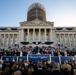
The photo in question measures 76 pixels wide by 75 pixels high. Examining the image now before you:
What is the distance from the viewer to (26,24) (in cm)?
5959

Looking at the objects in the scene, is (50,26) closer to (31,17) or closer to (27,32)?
(27,32)

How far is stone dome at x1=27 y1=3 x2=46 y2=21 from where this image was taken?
70275mm

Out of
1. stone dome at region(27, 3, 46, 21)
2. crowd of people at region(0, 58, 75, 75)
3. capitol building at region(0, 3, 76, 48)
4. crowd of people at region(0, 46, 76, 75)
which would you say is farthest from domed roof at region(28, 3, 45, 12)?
crowd of people at region(0, 58, 75, 75)

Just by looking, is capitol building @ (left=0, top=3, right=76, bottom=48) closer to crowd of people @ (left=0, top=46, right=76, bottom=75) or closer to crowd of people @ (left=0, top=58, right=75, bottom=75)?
crowd of people @ (left=0, top=46, right=76, bottom=75)

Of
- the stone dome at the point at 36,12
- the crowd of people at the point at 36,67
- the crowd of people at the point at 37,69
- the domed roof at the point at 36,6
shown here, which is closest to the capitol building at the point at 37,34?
the stone dome at the point at 36,12

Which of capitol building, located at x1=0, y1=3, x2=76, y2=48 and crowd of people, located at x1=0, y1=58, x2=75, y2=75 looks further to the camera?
capitol building, located at x1=0, y1=3, x2=76, y2=48

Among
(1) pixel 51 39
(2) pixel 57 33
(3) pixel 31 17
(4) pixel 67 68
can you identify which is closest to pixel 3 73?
(4) pixel 67 68

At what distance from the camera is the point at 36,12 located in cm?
7088

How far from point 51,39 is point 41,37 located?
4789mm

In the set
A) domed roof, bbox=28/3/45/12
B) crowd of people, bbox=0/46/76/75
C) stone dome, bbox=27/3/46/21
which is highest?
domed roof, bbox=28/3/45/12

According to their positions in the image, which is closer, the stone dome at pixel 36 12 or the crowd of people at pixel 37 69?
the crowd of people at pixel 37 69

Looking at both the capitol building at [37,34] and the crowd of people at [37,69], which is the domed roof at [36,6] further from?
the crowd of people at [37,69]

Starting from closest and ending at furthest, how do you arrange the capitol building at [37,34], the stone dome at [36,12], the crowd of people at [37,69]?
the crowd of people at [37,69], the capitol building at [37,34], the stone dome at [36,12]

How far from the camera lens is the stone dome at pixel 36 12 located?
231 feet
